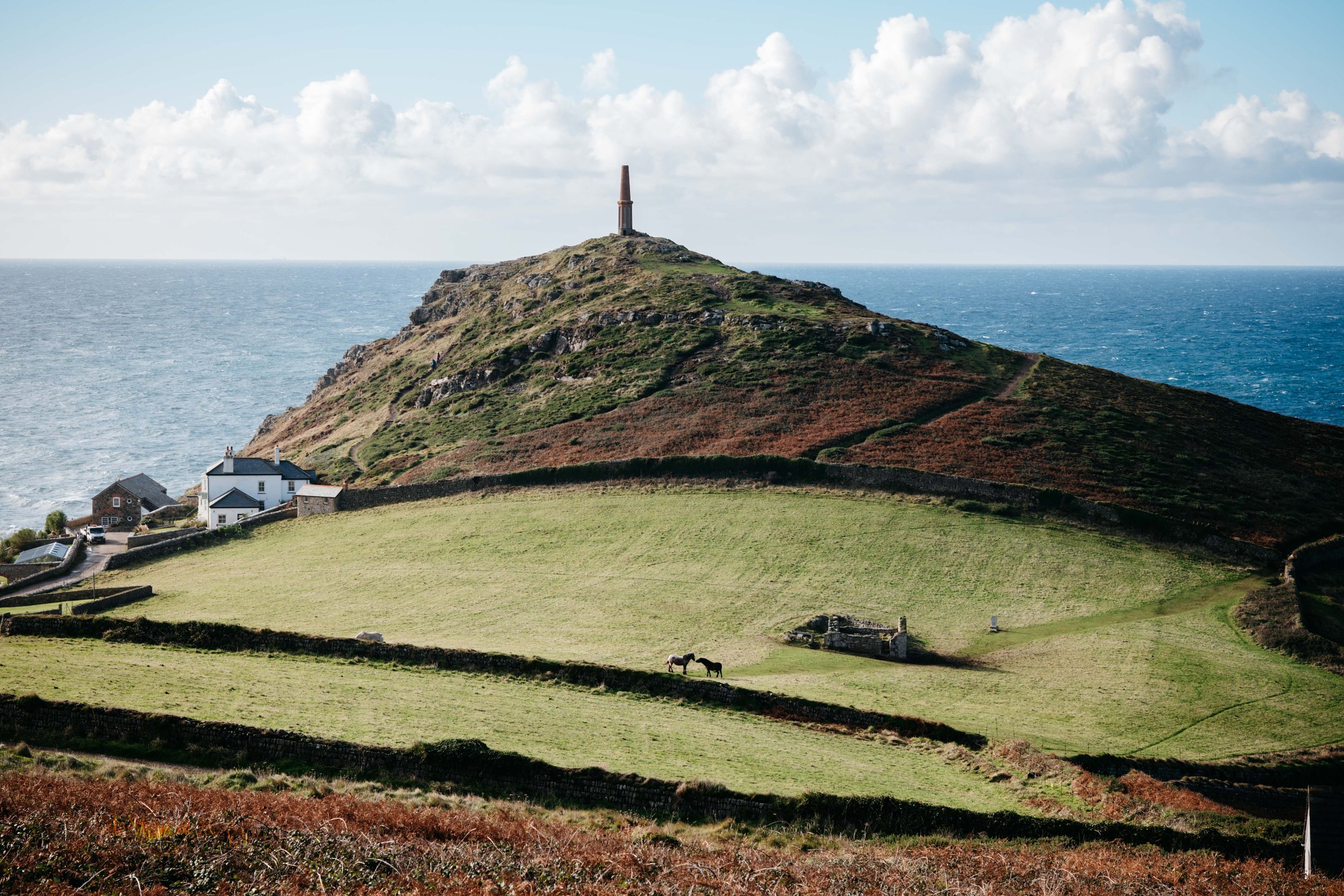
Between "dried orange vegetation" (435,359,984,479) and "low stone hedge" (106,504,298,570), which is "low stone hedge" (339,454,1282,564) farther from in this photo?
"low stone hedge" (106,504,298,570)

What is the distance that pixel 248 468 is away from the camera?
3155 inches

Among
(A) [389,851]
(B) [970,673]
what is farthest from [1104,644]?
(A) [389,851]

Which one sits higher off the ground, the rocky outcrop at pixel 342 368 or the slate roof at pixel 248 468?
the rocky outcrop at pixel 342 368

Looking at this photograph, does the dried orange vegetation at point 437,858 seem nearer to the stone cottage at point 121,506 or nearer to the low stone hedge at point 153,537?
the low stone hedge at point 153,537

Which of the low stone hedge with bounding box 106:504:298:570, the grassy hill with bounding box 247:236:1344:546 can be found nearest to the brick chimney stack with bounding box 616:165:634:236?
the grassy hill with bounding box 247:236:1344:546

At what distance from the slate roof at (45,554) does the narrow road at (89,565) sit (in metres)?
1.29

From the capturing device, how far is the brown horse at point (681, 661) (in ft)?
129

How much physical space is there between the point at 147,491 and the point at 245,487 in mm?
13127

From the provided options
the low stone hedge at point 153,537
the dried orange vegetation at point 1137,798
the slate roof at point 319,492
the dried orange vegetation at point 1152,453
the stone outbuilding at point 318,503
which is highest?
the dried orange vegetation at point 1152,453

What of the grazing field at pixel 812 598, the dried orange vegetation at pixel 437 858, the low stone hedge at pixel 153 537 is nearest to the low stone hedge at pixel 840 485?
the grazing field at pixel 812 598

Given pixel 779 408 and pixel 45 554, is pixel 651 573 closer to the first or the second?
pixel 779 408

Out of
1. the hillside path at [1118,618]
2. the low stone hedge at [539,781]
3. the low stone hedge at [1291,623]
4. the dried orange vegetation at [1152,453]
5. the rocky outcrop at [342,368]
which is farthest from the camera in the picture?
the rocky outcrop at [342,368]

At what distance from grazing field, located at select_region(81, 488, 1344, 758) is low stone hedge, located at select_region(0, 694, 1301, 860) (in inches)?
278

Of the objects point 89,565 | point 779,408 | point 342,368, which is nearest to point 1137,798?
point 779,408
